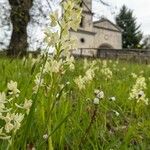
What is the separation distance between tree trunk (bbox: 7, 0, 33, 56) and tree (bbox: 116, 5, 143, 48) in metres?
73.3

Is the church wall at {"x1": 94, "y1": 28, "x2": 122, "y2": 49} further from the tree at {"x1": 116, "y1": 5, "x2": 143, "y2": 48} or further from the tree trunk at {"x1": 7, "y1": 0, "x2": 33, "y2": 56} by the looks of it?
the tree trunk at {"x1": 7, "y1": 0, "x2": 33, "y2": 56}

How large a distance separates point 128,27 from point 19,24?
256 ft

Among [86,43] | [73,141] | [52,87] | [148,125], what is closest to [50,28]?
[52,87]

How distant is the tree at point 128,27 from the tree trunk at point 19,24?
73253 mm

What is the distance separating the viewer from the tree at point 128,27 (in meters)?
92.0

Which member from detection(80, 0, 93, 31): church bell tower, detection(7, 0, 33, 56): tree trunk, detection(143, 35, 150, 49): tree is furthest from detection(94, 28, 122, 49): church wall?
detection(7, 0, 33, 56): tree trunk

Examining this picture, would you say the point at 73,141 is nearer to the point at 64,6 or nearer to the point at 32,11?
the point at 64,6

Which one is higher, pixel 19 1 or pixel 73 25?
pixel 19 1

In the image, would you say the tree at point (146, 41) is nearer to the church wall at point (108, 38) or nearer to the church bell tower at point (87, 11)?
the church wall at point (108, 38)

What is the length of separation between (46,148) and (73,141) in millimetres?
324

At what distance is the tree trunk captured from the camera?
49.8 ft

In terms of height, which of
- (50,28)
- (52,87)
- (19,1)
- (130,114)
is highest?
(19,1)

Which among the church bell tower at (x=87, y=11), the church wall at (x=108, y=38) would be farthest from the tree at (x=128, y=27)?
the church bell tower at (x=87, y=11)

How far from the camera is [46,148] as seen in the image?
212 centimetres
